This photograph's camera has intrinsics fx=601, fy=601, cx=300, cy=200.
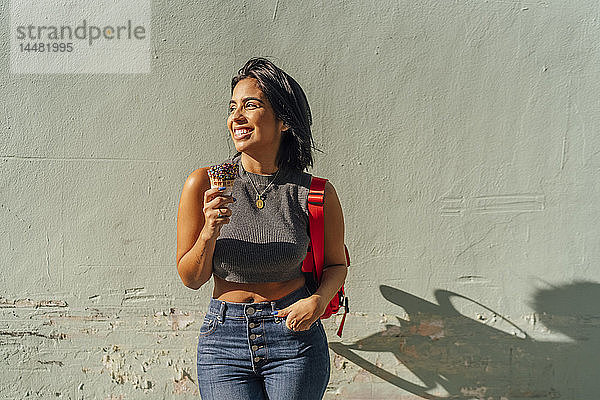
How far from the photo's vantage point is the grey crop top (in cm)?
227

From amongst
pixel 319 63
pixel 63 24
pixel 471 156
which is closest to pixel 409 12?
pixel 319 63

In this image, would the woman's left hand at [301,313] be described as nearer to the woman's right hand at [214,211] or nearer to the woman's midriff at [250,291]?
the woman's midriff at [250,291]

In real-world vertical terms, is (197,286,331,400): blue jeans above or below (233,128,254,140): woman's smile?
below

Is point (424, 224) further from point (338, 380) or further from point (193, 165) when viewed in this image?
point (193, 165)

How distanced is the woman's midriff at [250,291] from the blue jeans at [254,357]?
0.03m

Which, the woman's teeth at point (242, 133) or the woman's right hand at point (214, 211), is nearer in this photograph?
the woman's right hand at point (214, 211)

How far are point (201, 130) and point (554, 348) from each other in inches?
88.7

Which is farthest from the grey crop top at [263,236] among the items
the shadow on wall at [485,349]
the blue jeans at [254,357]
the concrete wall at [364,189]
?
the shadow on wall at [485,349]

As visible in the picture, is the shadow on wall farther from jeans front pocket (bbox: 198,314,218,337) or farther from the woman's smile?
the woman's smile

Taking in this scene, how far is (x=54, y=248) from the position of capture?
3.18 m

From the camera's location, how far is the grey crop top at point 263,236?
227 centimetres

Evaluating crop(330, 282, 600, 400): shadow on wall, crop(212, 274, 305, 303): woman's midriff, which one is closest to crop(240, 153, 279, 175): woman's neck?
crop(212, 274, 305, 303): woman's midriff

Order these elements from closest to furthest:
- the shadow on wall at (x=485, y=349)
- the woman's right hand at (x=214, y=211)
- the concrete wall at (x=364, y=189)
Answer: the woman's right hand at (x=214, y=211), the concrete wall at (x=364, y=189), the shadow on wall at (x=485, y=349)

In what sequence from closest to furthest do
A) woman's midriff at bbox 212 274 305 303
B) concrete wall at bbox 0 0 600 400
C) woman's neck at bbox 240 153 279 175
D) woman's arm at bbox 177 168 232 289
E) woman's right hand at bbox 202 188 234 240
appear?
1. woman's right hand at bbox 202 188 234 240
2. woman's arm at bbox 177 168 232 289
3. woman's midriff at bbox 212 274 305 303
4. woman's neck at bbox 240 153 279 175
5. concrete wall at bbox 0 0 600 400
